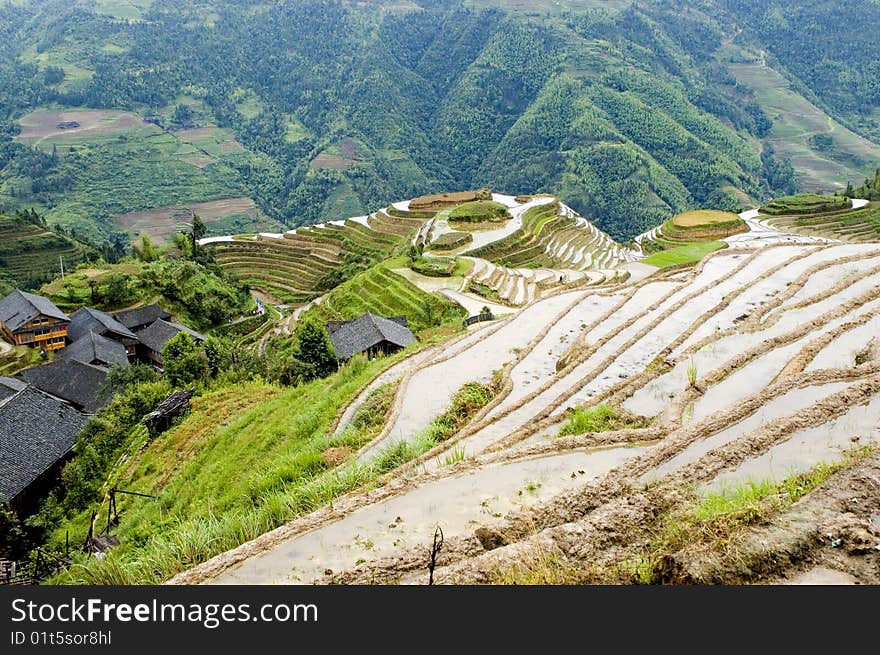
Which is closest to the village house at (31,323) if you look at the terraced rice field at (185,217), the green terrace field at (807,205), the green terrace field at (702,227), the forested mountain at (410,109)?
the green terrace field at (702,227)

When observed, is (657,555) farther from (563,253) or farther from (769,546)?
(563,253)

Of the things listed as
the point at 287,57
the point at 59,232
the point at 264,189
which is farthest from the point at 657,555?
the point at 287,57

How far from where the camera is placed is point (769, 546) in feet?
12.4

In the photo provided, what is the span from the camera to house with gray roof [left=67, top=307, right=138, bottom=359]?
30.3 metres

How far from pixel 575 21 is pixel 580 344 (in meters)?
186

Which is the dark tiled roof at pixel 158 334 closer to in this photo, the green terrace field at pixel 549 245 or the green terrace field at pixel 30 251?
the green terrace field at pixel 30 251

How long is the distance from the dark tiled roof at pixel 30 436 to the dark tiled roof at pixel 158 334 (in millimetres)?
14331

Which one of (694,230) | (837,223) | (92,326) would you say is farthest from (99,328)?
(837,223)

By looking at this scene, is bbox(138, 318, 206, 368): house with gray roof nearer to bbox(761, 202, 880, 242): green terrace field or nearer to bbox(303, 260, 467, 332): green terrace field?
bbox(303, 260, 467, 332): green terrace field

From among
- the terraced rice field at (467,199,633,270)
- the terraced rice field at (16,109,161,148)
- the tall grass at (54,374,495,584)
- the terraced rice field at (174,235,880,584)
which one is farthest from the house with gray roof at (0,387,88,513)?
the terraced rice field at (16,109,161,148)

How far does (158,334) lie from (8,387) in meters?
12.7

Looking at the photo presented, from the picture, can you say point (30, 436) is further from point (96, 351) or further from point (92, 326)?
point (92, 326)

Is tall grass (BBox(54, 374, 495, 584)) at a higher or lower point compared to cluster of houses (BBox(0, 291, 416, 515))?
higher

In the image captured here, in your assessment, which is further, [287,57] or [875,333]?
[287,57]
